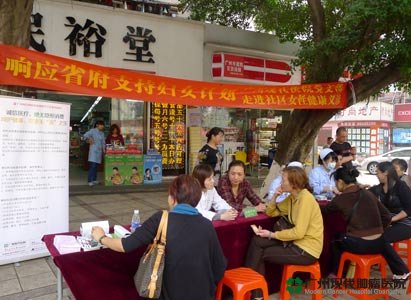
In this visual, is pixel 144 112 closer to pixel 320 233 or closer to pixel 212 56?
pixel 212 56

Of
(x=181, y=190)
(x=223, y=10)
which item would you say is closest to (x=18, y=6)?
(x=181, y=190)

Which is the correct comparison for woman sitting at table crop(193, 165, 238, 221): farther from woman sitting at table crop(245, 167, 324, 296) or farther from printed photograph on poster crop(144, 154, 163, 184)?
printed photograph on poster crop(144, 154, 163, 184)

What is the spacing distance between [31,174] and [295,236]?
9.25ft

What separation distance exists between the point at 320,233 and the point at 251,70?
7.61 metres

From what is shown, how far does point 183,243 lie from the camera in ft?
7.14

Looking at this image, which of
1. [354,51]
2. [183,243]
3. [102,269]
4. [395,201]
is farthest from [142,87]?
[354,51]

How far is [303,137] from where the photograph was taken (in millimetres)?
6762

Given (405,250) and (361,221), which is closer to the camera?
(361,221)

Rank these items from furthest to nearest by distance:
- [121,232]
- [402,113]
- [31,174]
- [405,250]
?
1. [402,113]
2. [405,250]
3. [31,174]
4. [121,232]

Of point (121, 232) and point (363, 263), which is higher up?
point (121, 232)

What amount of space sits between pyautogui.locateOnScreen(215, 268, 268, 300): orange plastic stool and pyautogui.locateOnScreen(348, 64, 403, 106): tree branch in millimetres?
4579

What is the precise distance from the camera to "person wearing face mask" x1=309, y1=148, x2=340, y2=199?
502cm

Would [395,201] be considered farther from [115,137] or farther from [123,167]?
[115,137]

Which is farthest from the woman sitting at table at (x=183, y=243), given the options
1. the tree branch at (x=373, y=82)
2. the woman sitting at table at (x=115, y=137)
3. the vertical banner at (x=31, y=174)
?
the woman sitting at table at (x=115, y=137)
